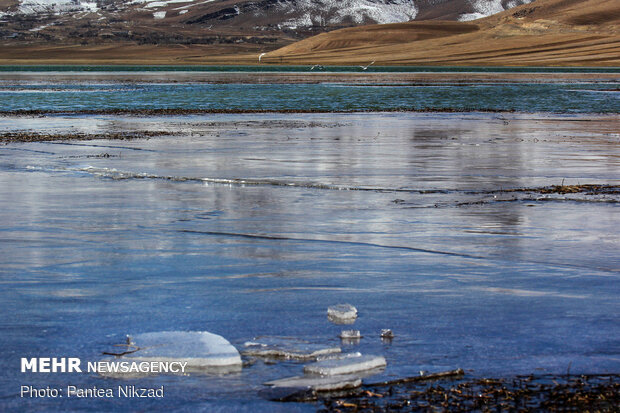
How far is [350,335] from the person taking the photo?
7.86m

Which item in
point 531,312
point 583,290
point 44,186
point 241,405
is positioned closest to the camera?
point 241,405

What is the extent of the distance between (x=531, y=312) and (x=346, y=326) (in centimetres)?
166

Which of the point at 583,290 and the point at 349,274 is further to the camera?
the point at 349,274

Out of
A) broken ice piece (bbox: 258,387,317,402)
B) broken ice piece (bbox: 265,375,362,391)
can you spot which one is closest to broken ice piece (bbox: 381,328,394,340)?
broken ice piece (bbox: 265,375,362,391)

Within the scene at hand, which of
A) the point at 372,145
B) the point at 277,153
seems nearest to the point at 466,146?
the point at 372,145

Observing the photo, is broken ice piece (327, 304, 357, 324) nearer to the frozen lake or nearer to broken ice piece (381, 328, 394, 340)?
the frozen lake

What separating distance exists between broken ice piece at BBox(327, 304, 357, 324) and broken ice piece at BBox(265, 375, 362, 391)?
141cm

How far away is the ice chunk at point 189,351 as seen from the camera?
715cm

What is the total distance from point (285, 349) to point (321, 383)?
0.80 meters

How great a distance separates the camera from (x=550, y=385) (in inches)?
268

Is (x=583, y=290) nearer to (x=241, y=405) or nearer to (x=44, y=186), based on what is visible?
(x=241, y=405)

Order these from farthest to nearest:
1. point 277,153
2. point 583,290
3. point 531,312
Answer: point 277,153 → point 583,290 → point 531,312

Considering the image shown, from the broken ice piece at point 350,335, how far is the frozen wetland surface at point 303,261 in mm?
71

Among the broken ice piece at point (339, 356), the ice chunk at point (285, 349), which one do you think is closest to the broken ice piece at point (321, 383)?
the broken ice piece at point (339, 356)
